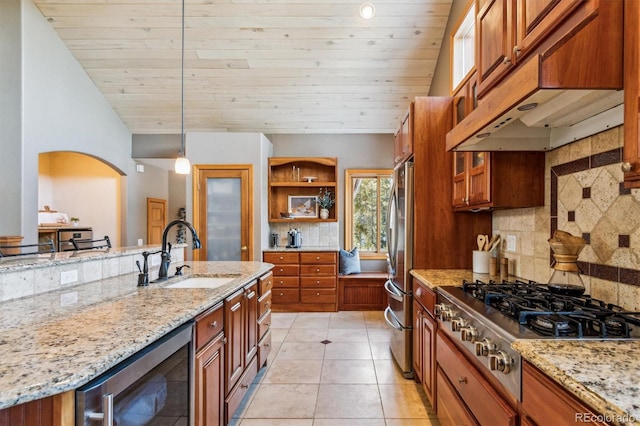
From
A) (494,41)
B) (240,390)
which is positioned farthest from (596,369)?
(240,390)

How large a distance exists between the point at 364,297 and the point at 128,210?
13.3 feet

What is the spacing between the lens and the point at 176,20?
3590mm

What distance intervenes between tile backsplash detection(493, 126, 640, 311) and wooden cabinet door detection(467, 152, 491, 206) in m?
0.34

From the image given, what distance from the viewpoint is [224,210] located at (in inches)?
185

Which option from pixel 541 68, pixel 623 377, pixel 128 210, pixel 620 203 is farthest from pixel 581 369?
pixel 128 210

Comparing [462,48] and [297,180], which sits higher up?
[462,48]

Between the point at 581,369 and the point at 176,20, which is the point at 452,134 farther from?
the point at 176,20

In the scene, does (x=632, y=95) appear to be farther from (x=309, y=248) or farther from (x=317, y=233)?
(x=317, y=233)

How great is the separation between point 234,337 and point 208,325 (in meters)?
0.43

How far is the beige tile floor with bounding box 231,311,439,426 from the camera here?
2.19 meters

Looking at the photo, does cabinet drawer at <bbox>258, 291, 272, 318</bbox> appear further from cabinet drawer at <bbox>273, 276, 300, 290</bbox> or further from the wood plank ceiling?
the wood plank ceiling

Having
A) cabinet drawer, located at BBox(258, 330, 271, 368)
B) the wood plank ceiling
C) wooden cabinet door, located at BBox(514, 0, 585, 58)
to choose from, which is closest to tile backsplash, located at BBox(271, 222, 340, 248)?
the wood plank ceiling

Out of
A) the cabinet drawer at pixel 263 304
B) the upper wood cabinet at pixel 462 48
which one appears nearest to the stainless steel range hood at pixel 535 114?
the upper wood cabinet at pixel 462 48

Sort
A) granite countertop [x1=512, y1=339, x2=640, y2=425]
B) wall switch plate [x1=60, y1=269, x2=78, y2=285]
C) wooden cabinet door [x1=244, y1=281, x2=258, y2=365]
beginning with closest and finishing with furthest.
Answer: granite countertop [x1=512, y1=339, x2=640, y2=425] < wall switch plate [x1=60, y1=269, x2=78, y2=285] < wooden cabinet door [x1=244, y1=281, x2=258, y2=365]
